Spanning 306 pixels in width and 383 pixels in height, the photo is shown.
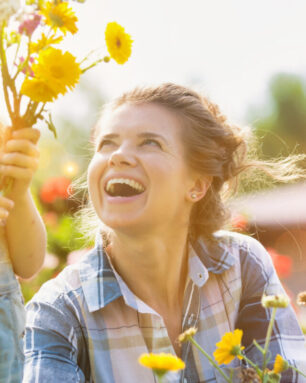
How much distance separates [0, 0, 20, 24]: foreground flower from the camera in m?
0.82

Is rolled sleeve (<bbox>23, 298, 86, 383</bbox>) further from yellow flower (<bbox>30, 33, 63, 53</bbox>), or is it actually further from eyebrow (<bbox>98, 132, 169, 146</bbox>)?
yellow flower (<bbox>30, 33, 63, 53</bbox>)

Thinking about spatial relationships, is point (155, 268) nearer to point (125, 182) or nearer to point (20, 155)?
point (125, 182)

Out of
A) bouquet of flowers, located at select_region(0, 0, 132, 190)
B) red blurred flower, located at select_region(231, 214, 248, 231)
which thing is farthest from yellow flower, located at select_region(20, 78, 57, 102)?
red blurred flower, located at select_region(231, 214, 248, 231)

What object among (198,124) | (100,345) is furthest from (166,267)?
(198,124)

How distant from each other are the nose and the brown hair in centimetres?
26

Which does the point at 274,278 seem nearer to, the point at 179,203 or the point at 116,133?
the point at 179,203

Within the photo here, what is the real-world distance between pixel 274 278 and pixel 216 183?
0.42m

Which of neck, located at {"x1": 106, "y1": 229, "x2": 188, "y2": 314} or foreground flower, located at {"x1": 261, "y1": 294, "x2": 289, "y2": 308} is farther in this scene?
neck, located at {"x1": 106, "y1": 229, "x2": 188, "y2": 314}

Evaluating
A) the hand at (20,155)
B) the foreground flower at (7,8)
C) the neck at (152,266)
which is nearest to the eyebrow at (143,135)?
the neck at (152,266)

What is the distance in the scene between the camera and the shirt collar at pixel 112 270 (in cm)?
174

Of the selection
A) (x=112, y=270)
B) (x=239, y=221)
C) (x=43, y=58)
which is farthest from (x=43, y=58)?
(x=239, y=221)

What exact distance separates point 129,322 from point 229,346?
716mm

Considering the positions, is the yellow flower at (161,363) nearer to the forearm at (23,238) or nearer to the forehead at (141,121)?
the forearm at (23,238)

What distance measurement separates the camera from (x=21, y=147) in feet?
3.43
